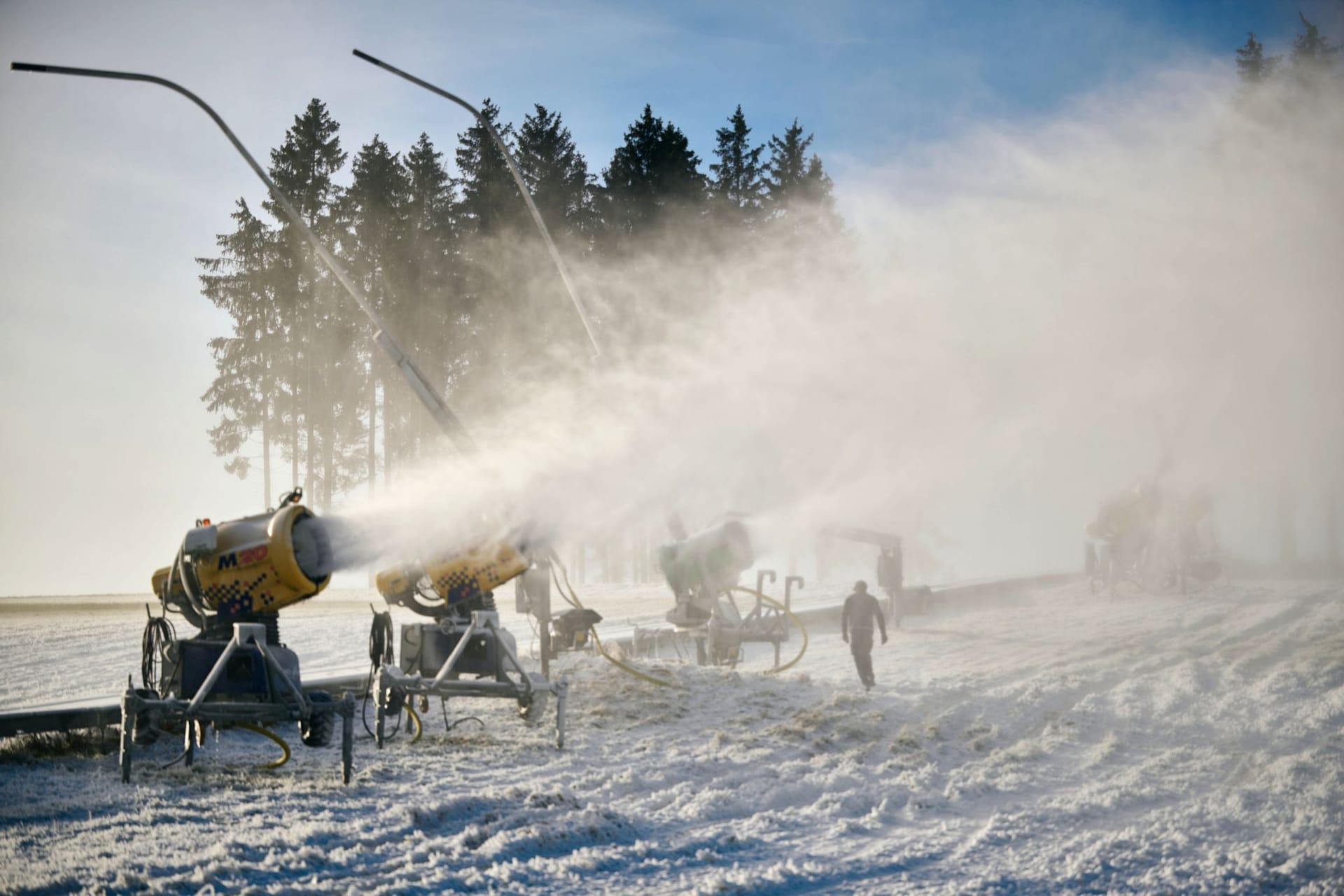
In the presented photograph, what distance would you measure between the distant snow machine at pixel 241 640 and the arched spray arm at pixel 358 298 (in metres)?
2.59

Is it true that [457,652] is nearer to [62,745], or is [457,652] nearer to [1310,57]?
[62,745]

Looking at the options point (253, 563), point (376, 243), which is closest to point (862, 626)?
point (253, 563)

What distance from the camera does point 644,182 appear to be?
135 feet

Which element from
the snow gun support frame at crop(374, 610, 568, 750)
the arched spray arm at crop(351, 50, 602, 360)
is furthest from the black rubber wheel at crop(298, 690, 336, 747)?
the arched spray arm at crop(351, 50, 602, 360)

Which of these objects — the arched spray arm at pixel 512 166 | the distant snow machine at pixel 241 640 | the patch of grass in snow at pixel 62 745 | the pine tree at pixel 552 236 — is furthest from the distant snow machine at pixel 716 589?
the pine tree at pixel 552 236

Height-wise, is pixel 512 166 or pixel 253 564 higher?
pixel 512 166

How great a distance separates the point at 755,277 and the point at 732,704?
97.6 feet

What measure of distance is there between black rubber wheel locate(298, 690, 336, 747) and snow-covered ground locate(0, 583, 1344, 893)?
387mm

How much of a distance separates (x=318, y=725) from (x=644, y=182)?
34235mm

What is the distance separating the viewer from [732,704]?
A: 44.3ft

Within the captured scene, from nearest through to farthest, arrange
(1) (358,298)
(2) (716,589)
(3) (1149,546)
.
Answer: (1) (358,298), (2) (716,589), (3) (1149,546)

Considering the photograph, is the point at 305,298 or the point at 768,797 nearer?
the point at 768,797

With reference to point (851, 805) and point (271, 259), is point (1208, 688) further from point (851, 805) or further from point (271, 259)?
point (271, 259)

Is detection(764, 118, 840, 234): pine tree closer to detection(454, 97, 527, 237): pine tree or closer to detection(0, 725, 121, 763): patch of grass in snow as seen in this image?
detection(454, 97, 527, 237): pine tree
